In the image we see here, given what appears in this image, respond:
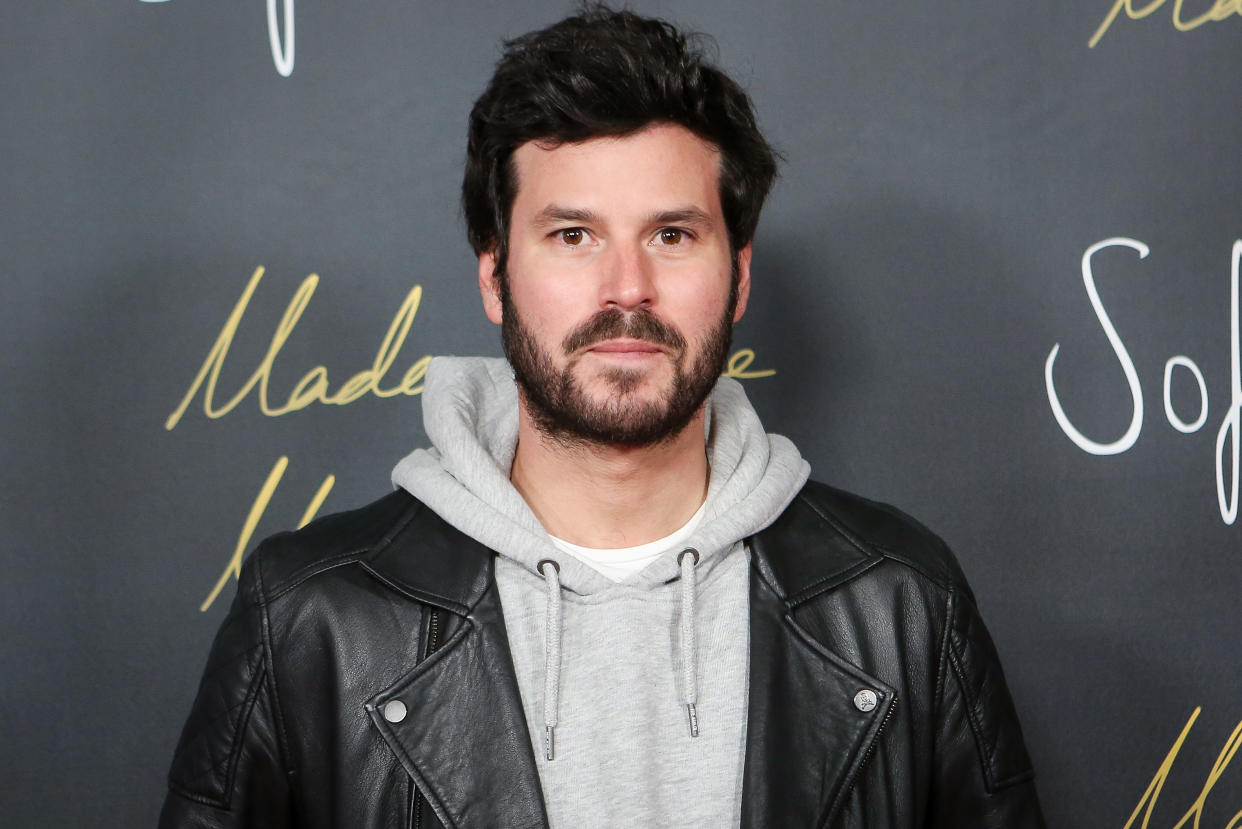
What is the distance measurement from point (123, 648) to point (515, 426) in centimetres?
77

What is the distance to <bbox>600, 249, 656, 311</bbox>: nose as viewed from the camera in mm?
1373

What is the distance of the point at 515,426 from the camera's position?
5.17 feet

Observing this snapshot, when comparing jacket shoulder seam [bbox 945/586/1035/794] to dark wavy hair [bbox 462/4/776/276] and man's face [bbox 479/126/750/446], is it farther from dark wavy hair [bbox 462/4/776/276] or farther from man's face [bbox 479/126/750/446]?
dark wavy hair [bbox 462/4/776/276]

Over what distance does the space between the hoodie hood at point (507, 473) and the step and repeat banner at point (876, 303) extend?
39 centimetres

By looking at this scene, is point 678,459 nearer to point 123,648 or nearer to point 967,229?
point 967,229

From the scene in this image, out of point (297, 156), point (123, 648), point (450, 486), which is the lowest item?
point (123, 648)

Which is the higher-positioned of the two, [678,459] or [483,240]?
[483,240]

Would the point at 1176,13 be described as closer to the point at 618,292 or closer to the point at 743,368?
the point at 743,368

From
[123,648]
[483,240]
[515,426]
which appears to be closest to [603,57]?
[483,240]

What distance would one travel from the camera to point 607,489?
4.81 feet

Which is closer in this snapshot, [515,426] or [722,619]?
[722,619]

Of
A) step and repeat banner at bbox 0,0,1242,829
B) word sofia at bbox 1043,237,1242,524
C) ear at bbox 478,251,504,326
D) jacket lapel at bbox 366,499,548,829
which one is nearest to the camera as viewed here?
jacket lapel at bbox 366,499,548,829

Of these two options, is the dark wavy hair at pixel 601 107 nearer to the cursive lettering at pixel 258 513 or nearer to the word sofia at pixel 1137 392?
the cursive lettering at pixel 258 513

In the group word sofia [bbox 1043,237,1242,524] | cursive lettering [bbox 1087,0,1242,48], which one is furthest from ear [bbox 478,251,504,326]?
cursive lettering [bbox 1087,0,1242,48]
